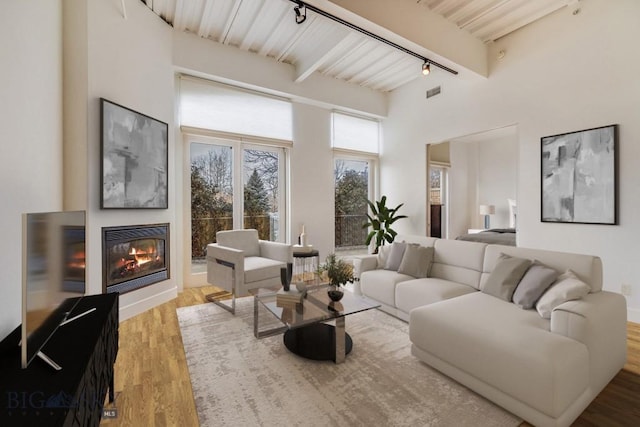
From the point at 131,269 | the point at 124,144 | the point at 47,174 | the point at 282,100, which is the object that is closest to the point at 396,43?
the point at 282,100

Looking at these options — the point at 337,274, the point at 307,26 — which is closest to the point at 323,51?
the point at 307,26

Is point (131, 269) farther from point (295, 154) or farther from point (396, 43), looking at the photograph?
point (396, 43)

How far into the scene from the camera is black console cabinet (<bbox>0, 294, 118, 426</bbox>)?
90cm

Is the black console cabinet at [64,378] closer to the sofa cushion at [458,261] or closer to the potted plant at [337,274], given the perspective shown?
the potted plant at [337,274]

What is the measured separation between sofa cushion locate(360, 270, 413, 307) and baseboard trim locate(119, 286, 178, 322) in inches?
96.3

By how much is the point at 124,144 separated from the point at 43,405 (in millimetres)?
2826

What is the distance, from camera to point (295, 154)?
5090 mm

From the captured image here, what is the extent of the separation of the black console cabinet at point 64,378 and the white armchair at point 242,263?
153 cm

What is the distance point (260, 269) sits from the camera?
11.2 feet

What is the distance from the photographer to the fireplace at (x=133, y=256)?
301 cm

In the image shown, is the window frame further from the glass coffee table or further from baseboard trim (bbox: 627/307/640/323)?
baseboard trim (bbox: 627/307/640/323)

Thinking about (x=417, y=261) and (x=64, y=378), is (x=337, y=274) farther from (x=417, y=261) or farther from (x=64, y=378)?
(x=64, y=378)

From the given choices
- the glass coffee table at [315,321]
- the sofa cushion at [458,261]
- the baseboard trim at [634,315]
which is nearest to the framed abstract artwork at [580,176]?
the baseboard trim at [634,315]

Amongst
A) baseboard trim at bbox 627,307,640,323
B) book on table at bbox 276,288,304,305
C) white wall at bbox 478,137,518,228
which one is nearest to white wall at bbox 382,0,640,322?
baseboard trim at bbox 627,307,640,323
